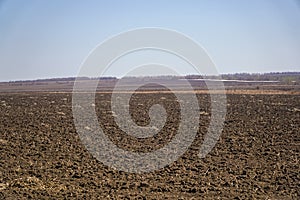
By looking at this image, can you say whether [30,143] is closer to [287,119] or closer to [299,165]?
[299,165]

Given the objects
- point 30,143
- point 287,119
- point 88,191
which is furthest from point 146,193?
point 287,119

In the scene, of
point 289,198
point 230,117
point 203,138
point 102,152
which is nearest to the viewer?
point 289,198

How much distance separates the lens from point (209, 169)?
1098 centimetres

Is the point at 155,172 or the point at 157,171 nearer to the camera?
the point at 155,172

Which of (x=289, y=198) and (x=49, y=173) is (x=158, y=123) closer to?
(x=49, y=173)

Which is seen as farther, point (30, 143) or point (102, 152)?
point (30, 143)

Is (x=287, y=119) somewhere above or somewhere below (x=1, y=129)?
above

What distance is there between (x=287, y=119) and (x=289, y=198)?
47.8 feet

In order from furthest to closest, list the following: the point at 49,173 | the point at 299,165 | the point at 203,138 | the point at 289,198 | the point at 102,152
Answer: the point at 203,138 < the point at 102,152 < the point at 299,165 < the point at 49,173 < the point at 289,198

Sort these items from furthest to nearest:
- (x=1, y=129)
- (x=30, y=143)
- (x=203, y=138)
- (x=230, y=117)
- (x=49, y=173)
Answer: (x=230, y=117)
(x=1, y=129)
(x=203, y=138)
(x=30, y=143)
(x=49, y=173)

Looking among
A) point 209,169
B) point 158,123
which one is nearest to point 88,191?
point 209,169

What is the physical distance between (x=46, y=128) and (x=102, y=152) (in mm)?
6183

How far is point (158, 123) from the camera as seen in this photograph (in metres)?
20.8

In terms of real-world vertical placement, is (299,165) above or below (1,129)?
above
